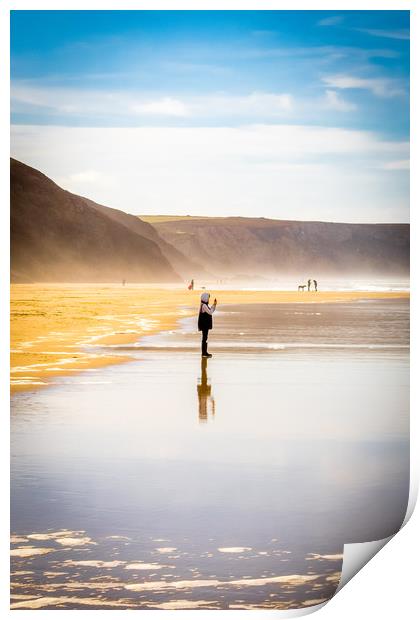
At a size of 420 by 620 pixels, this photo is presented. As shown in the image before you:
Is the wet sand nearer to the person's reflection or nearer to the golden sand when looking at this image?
the person's reflection

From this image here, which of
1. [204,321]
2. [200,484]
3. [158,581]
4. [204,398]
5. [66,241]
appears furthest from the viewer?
[66,241]

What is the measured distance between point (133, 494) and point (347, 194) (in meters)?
12.0

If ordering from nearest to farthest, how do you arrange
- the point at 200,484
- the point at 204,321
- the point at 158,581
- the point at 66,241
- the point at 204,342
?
the point at 158,581, the point at 200,484, the point at 204,342, the point at 204,321, the point at 66,241

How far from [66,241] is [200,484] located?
162578 mm

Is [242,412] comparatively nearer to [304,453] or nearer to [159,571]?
[304,453]

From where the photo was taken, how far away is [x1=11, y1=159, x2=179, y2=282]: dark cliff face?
6152 inches

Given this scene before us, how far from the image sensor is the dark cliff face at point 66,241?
15625 centimetres

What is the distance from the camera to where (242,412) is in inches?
505

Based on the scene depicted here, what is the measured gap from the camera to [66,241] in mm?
168625

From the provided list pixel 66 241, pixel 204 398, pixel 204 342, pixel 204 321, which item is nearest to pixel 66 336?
pixel 204 321

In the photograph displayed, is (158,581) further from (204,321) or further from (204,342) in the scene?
(204,321)

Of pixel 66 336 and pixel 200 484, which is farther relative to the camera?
pixel 66 336

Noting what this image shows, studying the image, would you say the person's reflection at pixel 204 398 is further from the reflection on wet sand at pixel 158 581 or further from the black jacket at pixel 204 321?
the reflection on wet sand at pixel 158 581

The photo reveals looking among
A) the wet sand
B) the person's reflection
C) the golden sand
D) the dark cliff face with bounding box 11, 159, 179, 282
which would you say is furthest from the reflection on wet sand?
the dark cliff face with bounding box 11, 159, 179, 282
